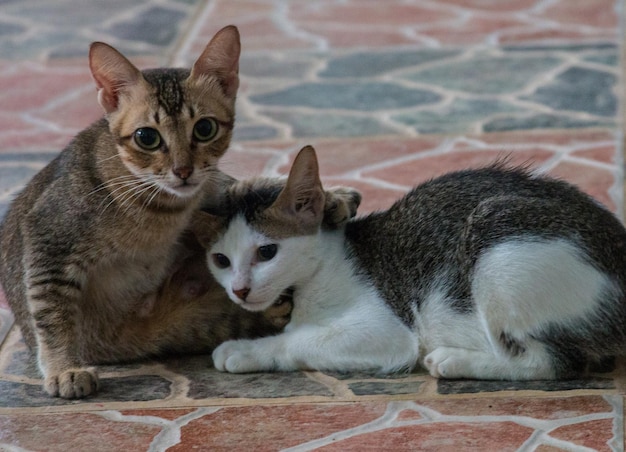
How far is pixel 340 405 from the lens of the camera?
3.59 meters

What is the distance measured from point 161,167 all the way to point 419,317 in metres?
0.96

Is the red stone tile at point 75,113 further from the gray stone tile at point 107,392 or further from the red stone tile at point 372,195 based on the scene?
the gray stone tile at point 107,392

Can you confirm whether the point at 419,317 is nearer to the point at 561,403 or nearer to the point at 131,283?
the point at 561,403

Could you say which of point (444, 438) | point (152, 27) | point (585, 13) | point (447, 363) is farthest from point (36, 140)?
point (585, 13)

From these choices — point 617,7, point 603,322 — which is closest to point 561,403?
point 603,322

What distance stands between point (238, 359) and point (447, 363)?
2.26 ft

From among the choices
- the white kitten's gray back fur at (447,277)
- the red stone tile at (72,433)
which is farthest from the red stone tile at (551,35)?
the red stone tile at (72,433)

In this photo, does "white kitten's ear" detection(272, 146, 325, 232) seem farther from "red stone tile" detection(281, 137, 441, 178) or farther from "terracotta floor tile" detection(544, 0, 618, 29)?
"terracotta floor tile" detection(544, 0, 618, 29)

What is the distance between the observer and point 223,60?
388 centimetres

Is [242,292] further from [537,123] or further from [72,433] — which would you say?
[537,123]

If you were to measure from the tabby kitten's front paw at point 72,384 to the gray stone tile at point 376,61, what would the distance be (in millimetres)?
3847

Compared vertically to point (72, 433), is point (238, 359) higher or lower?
higher

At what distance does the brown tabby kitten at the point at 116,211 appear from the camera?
3.69m

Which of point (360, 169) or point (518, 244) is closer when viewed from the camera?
point (518, 244)
